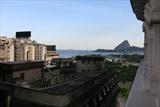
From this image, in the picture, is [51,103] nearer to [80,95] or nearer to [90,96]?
[80,95]

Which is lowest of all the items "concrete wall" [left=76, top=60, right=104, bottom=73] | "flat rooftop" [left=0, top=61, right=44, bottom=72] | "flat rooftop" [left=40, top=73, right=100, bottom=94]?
"flat rooftop" [left=40, top=73, right=100, bottom=94]

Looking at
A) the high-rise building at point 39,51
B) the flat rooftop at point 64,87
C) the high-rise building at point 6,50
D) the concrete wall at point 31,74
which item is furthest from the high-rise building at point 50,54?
the flat rooftop at point 64,87

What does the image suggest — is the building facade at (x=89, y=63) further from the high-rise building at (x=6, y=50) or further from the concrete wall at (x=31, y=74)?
the high-rise building at (x=6, y=50)

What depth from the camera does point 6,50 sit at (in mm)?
101250

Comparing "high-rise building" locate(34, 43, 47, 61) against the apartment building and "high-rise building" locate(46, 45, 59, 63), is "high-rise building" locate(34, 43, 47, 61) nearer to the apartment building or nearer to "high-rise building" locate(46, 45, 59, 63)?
the apartment building

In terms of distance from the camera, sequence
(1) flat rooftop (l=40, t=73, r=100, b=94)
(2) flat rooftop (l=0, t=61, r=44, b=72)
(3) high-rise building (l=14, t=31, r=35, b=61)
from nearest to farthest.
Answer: (1) flat rooftop (l=40, t=73, r=100, b=94) → (2) flat rooftop (l=0, t=61, r=44, b=72) → (3) high-rise building (l=14, t=31, r=35, b=61)

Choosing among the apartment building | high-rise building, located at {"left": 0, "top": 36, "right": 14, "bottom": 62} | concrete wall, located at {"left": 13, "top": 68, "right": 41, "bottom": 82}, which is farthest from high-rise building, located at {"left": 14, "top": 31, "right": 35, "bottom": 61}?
concrete wall, located at {"left": 13, "top": 68, "right": 41, "bottom": 82}

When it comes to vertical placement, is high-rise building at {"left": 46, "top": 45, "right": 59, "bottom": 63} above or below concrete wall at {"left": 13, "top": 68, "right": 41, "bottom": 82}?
above

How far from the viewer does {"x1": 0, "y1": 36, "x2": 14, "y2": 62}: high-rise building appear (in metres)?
99.4

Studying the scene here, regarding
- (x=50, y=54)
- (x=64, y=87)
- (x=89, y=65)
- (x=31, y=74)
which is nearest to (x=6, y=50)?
(x=89, y=65)

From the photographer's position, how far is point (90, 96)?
3341 cm

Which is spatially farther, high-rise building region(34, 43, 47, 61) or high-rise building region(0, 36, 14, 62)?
high-rise building region(34, 43, 47, 61)

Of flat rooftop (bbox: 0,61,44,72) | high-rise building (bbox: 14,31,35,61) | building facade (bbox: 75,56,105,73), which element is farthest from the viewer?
high-rise building (bbox: 14,31,35,61)

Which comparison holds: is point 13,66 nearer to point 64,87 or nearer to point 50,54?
point 64,87
